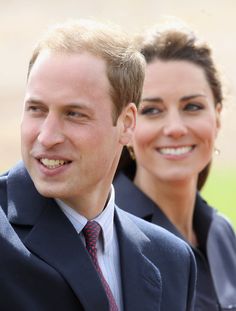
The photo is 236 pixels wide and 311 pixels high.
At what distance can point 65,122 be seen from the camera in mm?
3334

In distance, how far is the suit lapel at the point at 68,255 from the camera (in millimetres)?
3354

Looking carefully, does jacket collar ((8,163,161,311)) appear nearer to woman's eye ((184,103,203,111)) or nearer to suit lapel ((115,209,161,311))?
suit lapel ((115,209,161,311))

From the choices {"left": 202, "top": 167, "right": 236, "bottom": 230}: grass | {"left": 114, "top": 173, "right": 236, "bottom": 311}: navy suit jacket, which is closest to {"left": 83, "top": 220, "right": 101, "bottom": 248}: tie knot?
{"left": 114, "top": 173, "right": 236, "bottom": 311}: navy suit jacket

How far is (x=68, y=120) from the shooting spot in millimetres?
3344

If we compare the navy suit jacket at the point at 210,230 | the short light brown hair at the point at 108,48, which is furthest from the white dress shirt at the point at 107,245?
the navy suit jacket at the point at 210,230

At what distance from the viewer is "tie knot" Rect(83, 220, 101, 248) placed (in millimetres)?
3531

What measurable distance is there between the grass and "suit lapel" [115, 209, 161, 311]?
862 cm

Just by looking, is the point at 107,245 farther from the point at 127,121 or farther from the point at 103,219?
the point at 127,121

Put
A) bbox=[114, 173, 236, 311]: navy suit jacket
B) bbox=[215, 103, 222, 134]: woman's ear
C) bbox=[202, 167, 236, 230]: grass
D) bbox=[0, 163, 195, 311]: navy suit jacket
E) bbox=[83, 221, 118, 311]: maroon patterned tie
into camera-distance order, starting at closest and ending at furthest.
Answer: bbox=[0, 163, 195, 311]: navy suit jacket → bbox=[83, 221, 118, 311]: maroon patterned tie → bbox=[114, 173, 236, 311]: navy suit jacket → bbox=[215, 103, 222, 134]: woman's ear → bbox=[202, 167, 236, 230]: grass

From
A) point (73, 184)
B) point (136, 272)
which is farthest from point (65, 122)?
point (136, 272)

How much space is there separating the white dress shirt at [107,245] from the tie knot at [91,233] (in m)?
0.02

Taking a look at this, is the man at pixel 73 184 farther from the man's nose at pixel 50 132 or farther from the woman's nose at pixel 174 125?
the woman's nose at pixel 174 125

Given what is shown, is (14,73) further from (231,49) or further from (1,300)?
(1,300)

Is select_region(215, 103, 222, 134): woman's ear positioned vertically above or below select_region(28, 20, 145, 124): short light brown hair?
below
